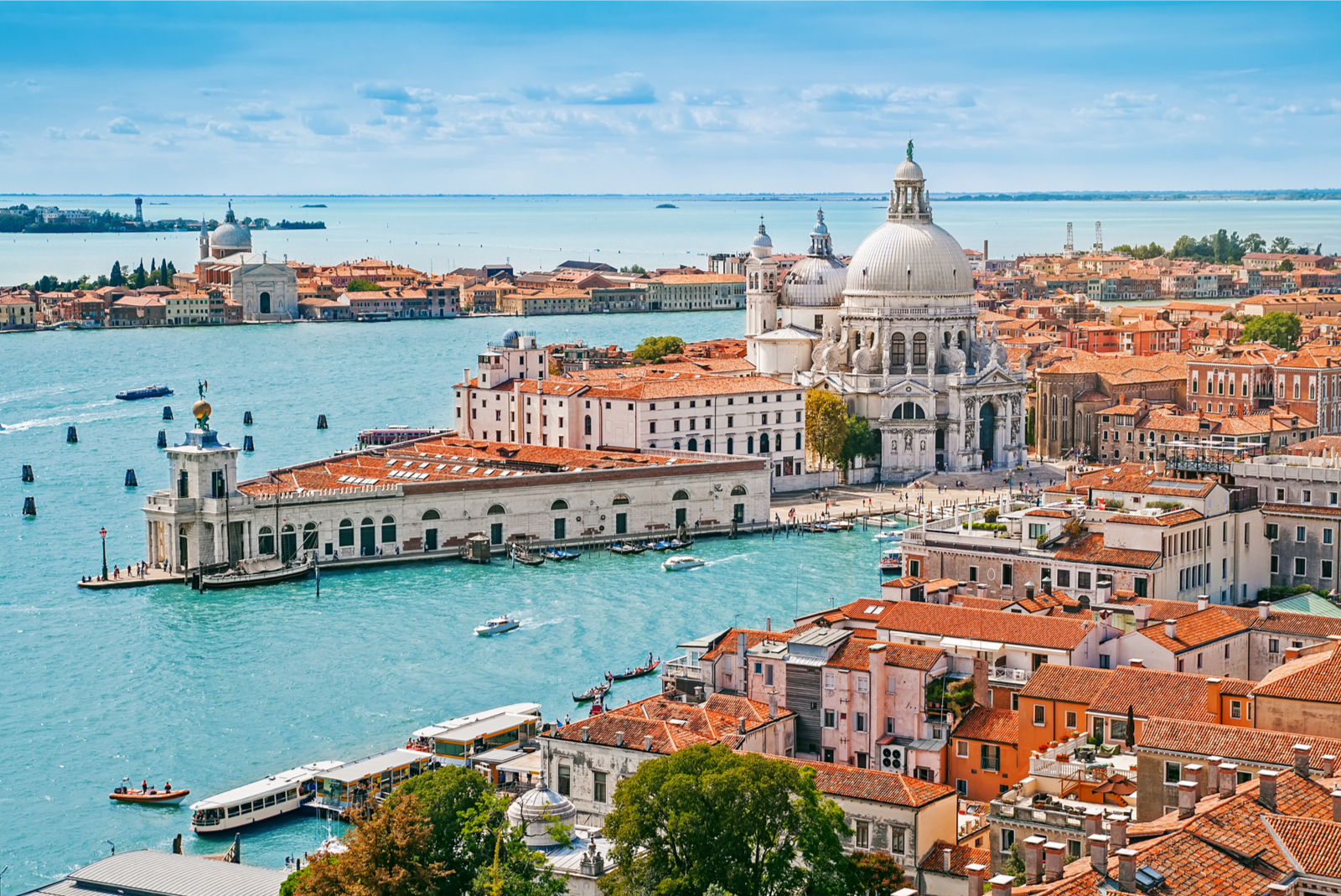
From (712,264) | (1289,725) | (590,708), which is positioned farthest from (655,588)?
(712,264)

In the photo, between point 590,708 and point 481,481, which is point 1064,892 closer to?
point 590,708

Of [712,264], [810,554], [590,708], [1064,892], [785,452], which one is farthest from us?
[712,264]

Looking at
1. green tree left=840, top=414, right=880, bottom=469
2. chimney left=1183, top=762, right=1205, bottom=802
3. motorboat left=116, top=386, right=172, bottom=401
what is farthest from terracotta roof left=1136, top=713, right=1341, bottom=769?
motorboat left=116, top=386, right=172, bottom=401

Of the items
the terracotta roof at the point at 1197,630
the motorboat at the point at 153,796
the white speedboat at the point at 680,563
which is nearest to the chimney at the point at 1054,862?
the terracotta roof at the point at 1197,630

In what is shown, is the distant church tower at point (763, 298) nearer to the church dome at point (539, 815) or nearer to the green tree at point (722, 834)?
the church dome at point (539, 815)

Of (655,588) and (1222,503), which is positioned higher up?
(1222,503)

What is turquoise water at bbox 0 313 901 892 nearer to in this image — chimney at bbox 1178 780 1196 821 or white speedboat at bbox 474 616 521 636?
white speedboat at bbox 474 616 521 636
